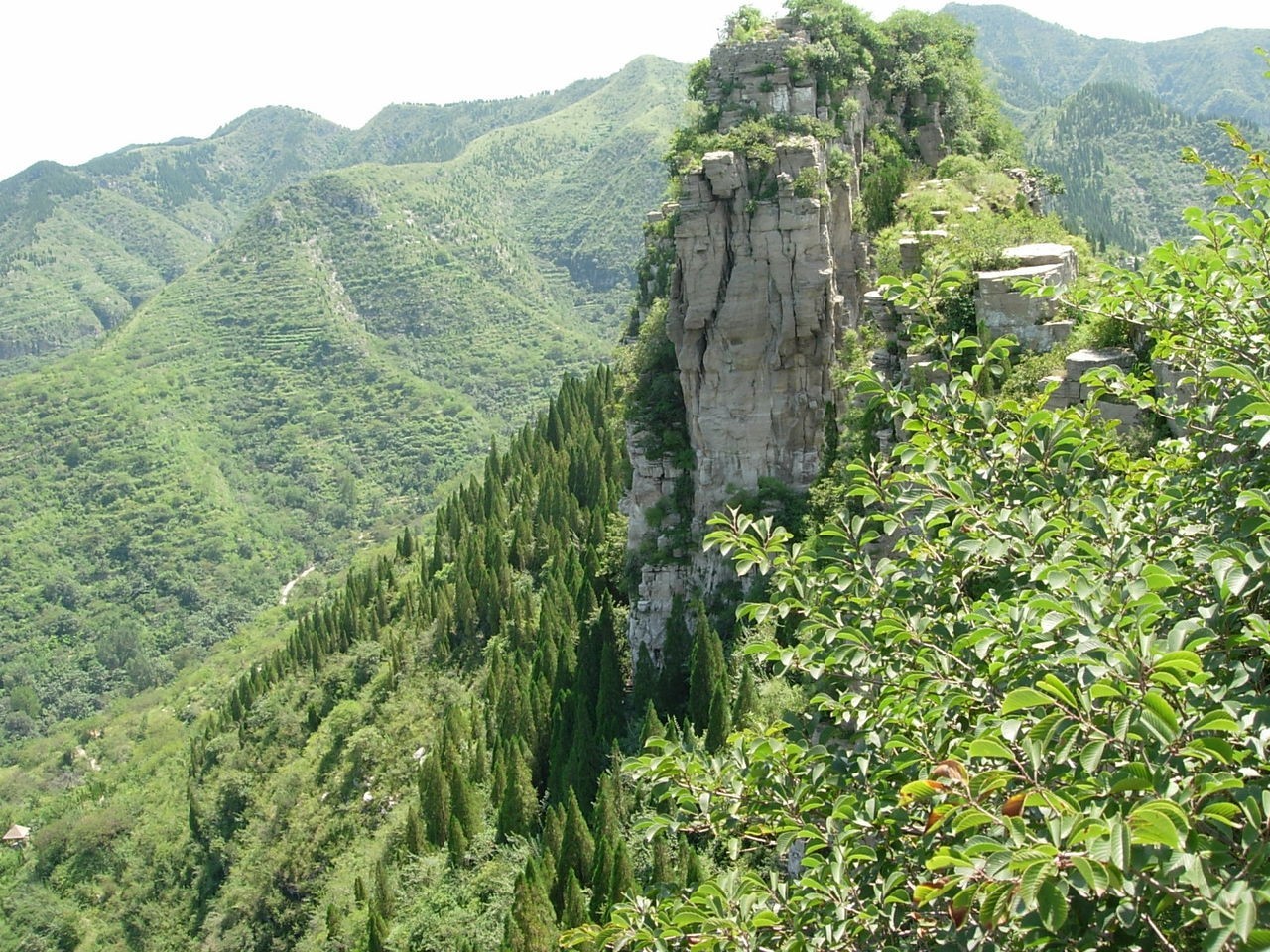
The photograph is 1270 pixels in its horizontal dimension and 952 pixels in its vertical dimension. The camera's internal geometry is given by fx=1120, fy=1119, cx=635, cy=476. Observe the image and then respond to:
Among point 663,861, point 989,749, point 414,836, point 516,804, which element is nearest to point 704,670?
point 663,861

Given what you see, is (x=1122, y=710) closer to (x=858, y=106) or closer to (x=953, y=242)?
(x=953, y=242)

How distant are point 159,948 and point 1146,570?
210 ft

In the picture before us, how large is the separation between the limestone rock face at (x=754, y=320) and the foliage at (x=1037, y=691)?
73.2ft

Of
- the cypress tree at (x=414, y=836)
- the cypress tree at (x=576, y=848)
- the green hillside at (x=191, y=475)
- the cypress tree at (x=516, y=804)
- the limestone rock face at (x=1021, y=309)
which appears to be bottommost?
the green hillside at (x=191, y=475)

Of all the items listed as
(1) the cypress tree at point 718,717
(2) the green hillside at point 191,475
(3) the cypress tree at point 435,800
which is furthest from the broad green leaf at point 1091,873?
(2) the green hillside at point 191,475

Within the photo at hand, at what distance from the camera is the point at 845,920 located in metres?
8.00

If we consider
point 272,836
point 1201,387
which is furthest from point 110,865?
point 1201,387

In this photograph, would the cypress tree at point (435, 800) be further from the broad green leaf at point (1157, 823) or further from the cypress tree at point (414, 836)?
the broad green leaf at point (1157, 823)

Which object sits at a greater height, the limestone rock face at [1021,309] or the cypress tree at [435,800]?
the limestone rock face at [1021,309]

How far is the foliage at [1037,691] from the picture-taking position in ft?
19.6

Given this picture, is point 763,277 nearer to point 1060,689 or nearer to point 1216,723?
point 1060,689

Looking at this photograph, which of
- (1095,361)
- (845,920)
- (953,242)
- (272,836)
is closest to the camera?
(845,920)

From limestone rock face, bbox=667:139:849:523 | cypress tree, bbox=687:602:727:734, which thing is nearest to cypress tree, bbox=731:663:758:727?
cypress tree, bbox=687:602:727:734

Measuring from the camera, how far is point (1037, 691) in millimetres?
6699
